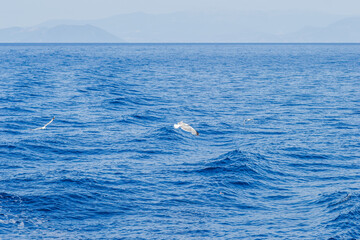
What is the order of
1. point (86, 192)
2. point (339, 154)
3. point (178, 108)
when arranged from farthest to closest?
point (178, 108), point (339, 154), point (86, 192)

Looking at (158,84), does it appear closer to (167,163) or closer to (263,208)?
(167,163)

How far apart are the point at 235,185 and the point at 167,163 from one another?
208 inches

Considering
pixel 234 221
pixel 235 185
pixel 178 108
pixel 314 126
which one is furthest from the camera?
pixel 178 108

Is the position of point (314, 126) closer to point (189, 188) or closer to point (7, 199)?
point (189, 188)

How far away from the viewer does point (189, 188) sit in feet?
80.0

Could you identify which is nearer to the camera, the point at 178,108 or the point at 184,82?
the point at 178,108

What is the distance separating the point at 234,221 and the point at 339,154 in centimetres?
1358

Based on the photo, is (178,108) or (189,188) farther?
(178,108)

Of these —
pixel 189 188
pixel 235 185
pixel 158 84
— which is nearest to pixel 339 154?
pixel 235 185

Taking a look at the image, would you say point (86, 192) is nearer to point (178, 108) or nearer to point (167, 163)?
point (167, 163)

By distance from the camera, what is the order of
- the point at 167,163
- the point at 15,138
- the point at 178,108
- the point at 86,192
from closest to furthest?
the point at 86,192 → the point at 167,163 → the point at 15,138 → the point at 178,108

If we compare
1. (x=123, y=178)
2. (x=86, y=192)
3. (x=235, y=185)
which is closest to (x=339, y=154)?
(x=235, y=185)

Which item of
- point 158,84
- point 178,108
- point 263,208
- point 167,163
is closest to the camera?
point 263,208

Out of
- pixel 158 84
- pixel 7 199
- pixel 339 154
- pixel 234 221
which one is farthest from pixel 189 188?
pixel 158 84
